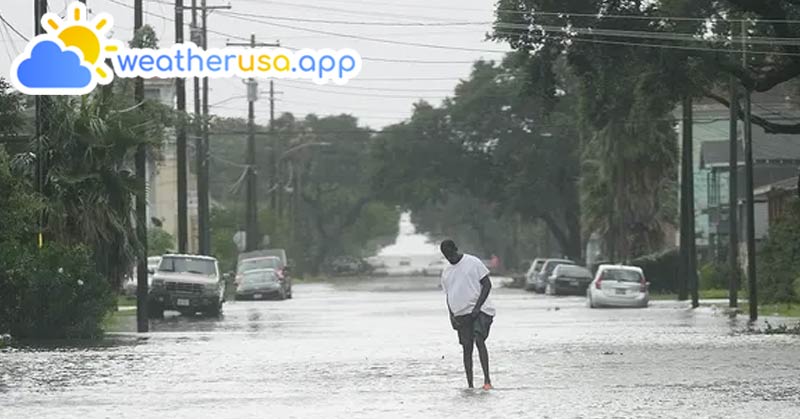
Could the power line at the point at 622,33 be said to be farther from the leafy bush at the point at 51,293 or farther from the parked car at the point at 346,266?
the parked car at the point at 346,266

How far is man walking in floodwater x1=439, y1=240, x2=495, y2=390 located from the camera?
68.7ft

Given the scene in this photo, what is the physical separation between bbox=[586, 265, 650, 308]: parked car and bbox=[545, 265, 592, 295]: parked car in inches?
622

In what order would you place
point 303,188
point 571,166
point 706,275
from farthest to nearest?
point 303,188 < point 571,166 < point 706,275

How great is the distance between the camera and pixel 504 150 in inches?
3745

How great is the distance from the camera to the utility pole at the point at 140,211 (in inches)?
1540

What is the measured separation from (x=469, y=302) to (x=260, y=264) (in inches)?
1899

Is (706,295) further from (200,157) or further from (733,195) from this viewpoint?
(200,157)

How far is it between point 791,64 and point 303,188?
10155 centimetres

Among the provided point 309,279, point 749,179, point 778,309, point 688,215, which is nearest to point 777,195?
point 688,215

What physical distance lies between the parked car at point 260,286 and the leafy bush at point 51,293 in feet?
98.6

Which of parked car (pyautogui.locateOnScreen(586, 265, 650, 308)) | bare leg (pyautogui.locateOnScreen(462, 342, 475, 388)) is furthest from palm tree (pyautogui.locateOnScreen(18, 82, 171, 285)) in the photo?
parked car (pyautogui.locateOnScreen(586, 265, 650, 308))

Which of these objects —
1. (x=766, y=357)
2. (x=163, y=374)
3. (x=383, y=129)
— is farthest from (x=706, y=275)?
(x=163, y=374)

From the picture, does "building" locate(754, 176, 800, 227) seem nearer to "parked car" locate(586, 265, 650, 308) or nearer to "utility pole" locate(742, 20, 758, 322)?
"parked car" locate(586, 265, 650, 308)

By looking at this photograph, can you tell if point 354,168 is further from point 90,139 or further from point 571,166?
point 90,139
